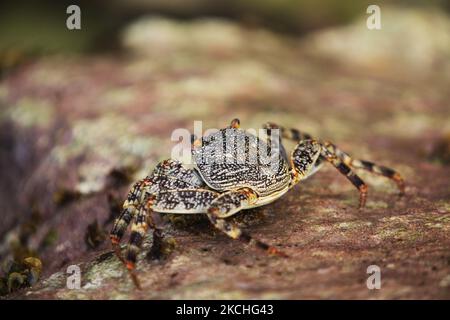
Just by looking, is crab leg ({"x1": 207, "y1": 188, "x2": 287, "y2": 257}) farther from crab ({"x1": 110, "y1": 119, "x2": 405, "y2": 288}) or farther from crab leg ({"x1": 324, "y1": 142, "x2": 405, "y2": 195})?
crab leg ({"x1": 324, "y1": 142, "x2": 405, "y2": 195})

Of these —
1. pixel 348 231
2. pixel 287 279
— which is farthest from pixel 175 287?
pixel 348 231

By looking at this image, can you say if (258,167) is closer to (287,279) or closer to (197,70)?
(287,279)

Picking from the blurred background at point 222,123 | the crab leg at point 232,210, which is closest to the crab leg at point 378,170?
the blurred background at point 222,123

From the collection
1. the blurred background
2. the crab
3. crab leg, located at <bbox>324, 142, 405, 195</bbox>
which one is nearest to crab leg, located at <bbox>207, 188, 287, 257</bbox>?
the crab

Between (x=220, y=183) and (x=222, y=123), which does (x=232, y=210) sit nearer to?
(x=220, y=183)

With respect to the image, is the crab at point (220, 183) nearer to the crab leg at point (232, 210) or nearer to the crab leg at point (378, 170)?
the crab leg at point (232, 210)

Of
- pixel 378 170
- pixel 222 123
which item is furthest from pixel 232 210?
pixel 222 123
